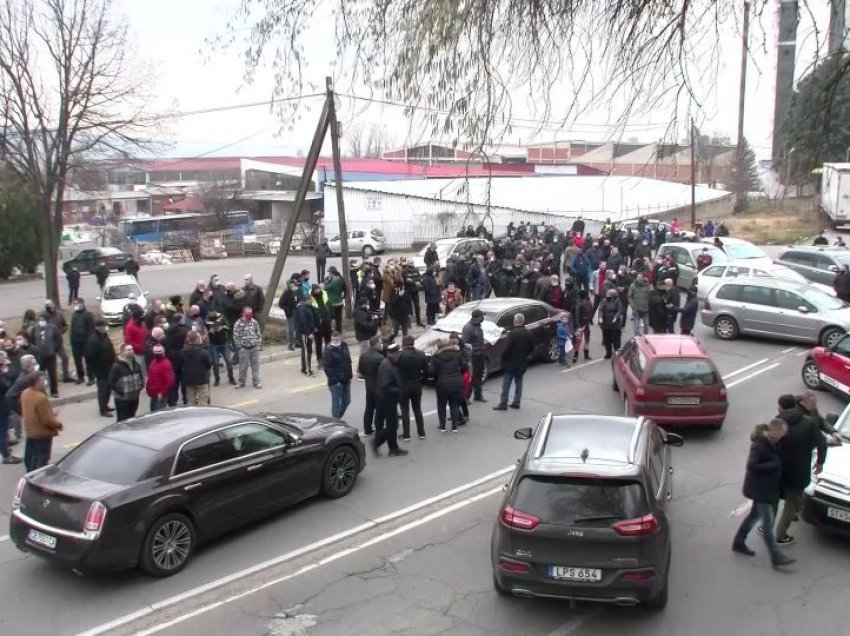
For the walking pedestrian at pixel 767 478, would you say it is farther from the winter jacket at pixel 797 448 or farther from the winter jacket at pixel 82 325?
the winter jacket at pixel 82 325

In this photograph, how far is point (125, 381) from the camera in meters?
12.0

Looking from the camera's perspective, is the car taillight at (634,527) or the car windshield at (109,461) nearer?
the car taillight at (634,527)

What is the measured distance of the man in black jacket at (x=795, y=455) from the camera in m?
8.25

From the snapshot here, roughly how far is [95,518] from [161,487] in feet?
2.26

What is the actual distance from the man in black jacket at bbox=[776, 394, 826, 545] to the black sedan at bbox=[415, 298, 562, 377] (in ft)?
25.5

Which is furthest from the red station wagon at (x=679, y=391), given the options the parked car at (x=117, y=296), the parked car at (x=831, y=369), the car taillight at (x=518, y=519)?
the parked car at (x=117, y=296)

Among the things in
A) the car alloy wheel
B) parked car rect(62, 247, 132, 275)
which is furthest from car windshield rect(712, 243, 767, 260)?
parked car rect(62, 247, 132, 275)

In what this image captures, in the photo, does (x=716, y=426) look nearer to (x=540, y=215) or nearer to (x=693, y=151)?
(x=693, y=151)

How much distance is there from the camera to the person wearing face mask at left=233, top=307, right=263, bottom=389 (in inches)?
605

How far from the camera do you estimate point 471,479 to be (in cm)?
1067

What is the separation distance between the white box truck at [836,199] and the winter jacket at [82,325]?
3413cm

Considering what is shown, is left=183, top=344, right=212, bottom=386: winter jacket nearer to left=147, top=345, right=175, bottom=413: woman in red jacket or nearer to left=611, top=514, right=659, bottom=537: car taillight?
left=147, top=345, right=175, bottom=413: woman in red jacket

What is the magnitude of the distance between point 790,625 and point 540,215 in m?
41.6

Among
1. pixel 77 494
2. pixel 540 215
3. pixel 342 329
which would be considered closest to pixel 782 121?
pixel 77 494
